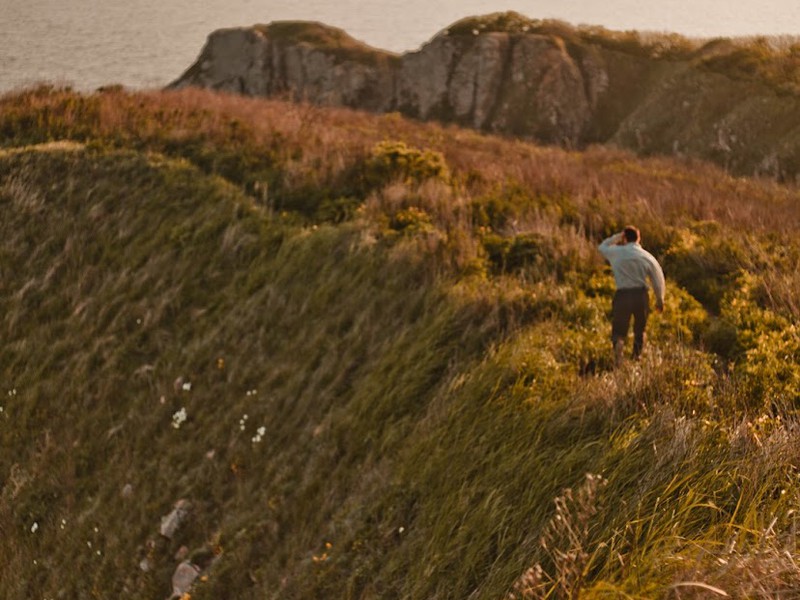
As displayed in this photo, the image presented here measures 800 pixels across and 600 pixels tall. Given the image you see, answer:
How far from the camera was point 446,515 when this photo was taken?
4504 millimetres

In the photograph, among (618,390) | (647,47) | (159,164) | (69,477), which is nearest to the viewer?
(618,390)

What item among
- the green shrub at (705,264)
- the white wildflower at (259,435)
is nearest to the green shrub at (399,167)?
the green shrub at (705,264)

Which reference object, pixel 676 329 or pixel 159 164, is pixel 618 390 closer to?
pixel 676 329

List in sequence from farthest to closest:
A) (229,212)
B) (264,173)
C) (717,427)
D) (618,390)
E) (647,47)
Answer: (647,47) → (264,173) → (229,212) → (618,390) → (717,427)

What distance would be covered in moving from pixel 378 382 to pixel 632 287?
113 inches

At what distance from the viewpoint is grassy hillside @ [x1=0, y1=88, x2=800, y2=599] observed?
12.7ft

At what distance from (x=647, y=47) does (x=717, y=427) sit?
48.1 meters

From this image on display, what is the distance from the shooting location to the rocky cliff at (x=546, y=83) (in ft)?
112

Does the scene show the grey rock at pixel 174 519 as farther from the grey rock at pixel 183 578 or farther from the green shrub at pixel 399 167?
the green shrub at pixel 399 167

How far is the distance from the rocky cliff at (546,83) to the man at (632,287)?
2861 centimetres

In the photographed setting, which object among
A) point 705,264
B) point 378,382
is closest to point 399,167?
point 705,264


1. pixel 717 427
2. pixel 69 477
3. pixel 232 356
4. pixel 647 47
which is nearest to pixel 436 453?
pixel 717 427

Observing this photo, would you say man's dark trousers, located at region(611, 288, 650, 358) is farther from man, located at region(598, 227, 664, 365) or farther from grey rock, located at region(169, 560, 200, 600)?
grey rock, located at region(169, 560, 200, 600)

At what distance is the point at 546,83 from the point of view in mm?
47062
